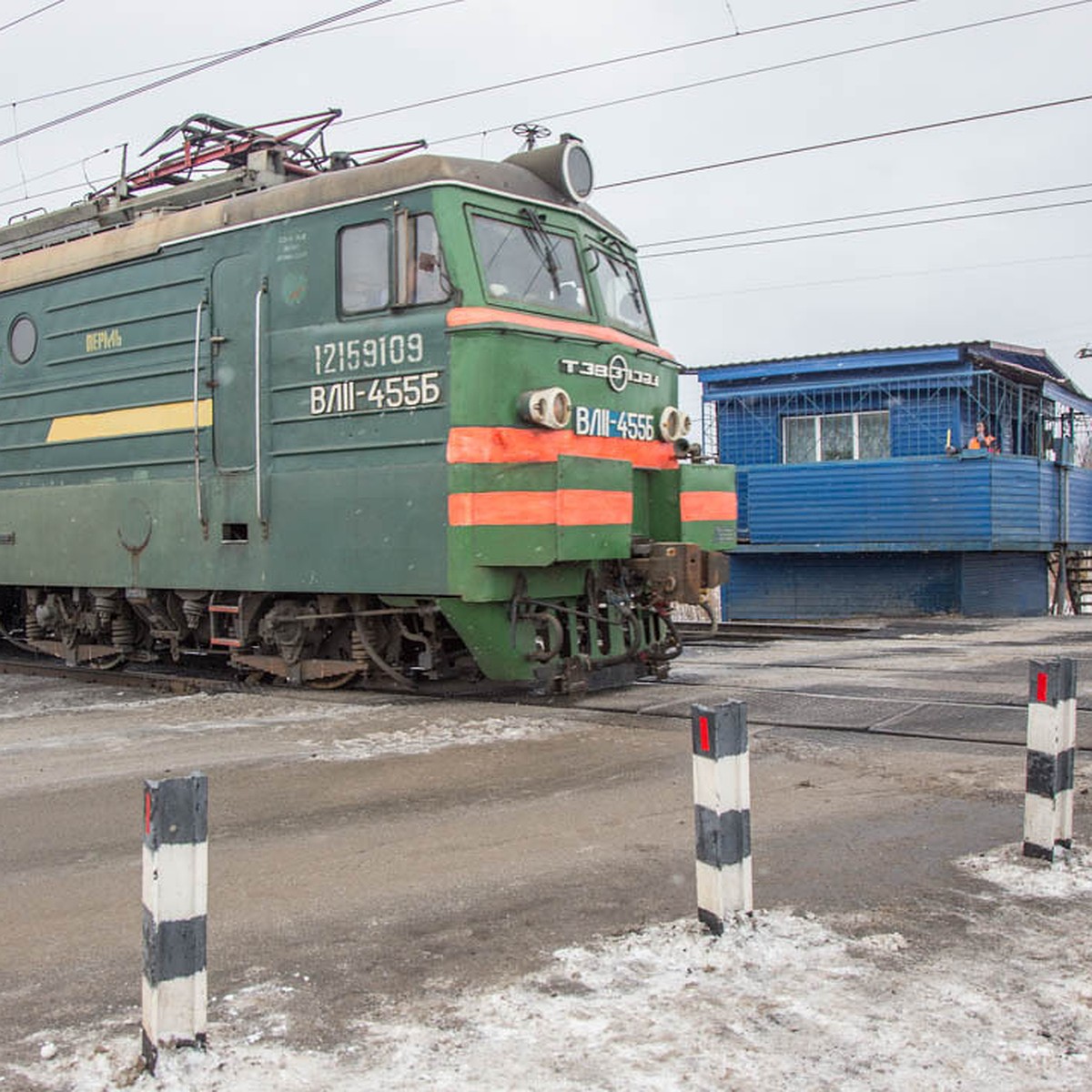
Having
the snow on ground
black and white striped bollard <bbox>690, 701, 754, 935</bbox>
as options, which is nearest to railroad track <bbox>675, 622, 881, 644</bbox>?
black and white striped bollard <bbox>690, 701, 754, 935</bbox>

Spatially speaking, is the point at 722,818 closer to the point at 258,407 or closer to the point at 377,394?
the point at 377,394

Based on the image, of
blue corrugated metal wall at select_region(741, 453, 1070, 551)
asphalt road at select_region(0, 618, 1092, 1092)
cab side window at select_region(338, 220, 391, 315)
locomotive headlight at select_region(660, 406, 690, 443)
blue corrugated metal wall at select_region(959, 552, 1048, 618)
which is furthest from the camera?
blue corrugated metal wall at select_region(959, 552, 1048, 618)

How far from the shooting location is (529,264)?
9.29 meters

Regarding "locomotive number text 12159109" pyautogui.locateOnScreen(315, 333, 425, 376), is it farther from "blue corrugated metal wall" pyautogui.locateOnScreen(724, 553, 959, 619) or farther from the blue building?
the blue building

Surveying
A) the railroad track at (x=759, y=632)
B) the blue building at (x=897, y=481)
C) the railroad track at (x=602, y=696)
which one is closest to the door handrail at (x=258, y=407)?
the railroad track at (x=602, y=696)

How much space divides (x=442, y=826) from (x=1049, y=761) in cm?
271

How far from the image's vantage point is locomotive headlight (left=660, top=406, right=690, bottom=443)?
33.4 feet

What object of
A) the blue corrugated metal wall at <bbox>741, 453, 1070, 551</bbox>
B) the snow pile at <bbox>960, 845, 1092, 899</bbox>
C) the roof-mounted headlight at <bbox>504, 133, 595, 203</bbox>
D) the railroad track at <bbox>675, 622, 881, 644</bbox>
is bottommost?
the snow pile at <bbox>960, 845, 1092, 899</bbox>

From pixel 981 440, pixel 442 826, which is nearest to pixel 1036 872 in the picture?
pixel 442 826

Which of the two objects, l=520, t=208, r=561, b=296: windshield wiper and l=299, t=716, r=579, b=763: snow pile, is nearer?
l=299, t=716, r=579, b=763: snow pile

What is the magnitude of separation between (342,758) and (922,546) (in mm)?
15247

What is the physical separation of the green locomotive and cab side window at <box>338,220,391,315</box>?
2cm

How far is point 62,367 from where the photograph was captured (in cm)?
1155

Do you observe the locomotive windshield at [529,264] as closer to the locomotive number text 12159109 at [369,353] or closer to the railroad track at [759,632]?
the locomotive number text 12159109 at [369,353]
